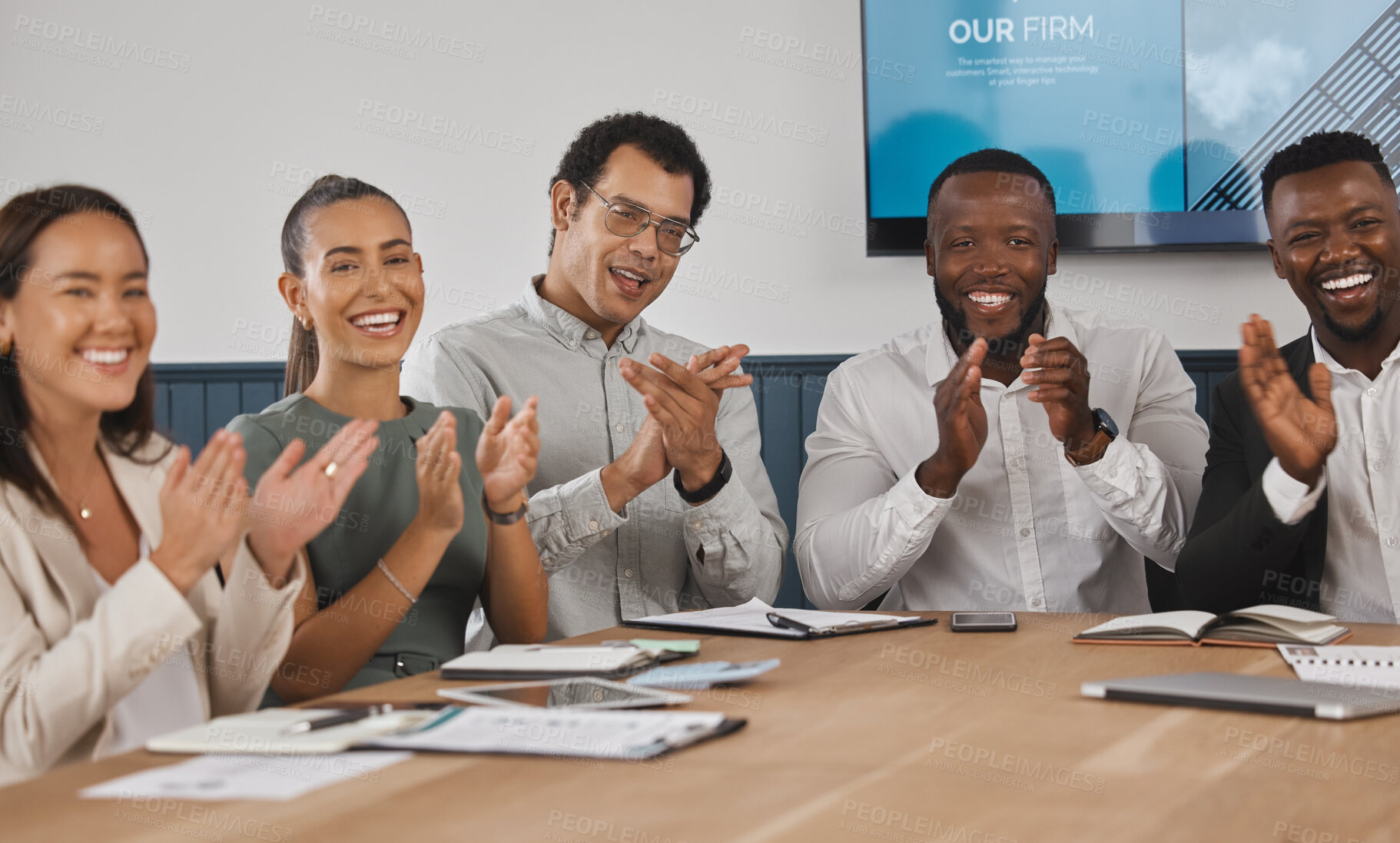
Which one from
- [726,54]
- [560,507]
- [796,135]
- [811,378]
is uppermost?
[726,54]

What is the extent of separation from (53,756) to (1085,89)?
8.18 ft

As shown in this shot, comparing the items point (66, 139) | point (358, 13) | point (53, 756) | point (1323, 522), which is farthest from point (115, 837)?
point (66, 139)

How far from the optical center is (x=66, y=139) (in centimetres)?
321

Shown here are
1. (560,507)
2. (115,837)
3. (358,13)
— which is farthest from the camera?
(358,13)

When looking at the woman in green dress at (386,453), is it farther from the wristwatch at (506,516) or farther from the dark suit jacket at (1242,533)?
the dark suit jacket at (1242,533)

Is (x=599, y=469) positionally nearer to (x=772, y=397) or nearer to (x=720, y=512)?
(x=720, y=512)

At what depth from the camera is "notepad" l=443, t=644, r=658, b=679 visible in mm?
1193

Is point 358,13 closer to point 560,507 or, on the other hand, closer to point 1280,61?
point 560,507

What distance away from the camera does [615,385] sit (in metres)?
2.13

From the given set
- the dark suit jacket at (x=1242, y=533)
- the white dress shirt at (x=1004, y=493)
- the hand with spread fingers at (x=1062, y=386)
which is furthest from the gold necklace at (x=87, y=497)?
the dark suit jacket at (x=1242, y=533)

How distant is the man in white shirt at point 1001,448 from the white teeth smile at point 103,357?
1207 mm

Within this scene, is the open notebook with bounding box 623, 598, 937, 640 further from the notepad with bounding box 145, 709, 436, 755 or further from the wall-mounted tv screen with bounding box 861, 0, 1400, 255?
the wall-mounted tv screen with bounding box 861, 0, 1400, 255

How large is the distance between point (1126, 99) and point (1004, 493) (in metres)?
1.14

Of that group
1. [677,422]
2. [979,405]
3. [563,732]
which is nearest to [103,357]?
[563,732]
